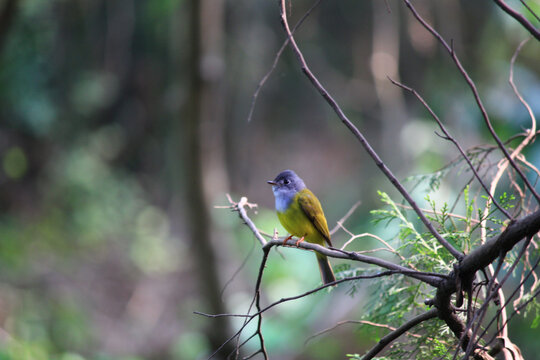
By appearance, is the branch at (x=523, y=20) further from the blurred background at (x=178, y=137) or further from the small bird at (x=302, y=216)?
the blurred background at (x=178, y=137)

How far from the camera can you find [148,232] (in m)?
9.36

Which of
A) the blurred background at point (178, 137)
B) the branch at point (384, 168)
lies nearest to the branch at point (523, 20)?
the branch at point (384, 168)

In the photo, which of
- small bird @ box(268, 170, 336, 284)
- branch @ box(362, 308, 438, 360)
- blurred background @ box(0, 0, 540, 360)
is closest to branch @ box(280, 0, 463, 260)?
branch @ box(362, 308, 438, 360)

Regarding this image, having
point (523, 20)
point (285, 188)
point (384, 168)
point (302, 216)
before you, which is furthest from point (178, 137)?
point (523, 20)

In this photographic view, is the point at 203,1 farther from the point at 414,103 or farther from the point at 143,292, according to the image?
the point at 143,292

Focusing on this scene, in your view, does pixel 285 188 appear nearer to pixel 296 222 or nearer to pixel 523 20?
pixel 296 222

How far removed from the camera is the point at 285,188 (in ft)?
11.1

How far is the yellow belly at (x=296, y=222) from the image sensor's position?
3.20 m

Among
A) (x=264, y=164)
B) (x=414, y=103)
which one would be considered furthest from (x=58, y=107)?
(x=414, y=103)

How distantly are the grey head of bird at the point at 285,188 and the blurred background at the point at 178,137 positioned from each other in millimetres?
2127

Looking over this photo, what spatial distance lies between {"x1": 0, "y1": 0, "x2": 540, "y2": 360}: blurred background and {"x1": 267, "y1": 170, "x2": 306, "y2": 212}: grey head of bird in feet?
6.98

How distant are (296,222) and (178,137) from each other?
10.4 ft

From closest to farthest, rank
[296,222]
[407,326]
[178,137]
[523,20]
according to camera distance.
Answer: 1. [523,20]
2. [407,326]
3. [296,222]
4. [178,137]

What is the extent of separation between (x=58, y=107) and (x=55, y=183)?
3.79 ft
